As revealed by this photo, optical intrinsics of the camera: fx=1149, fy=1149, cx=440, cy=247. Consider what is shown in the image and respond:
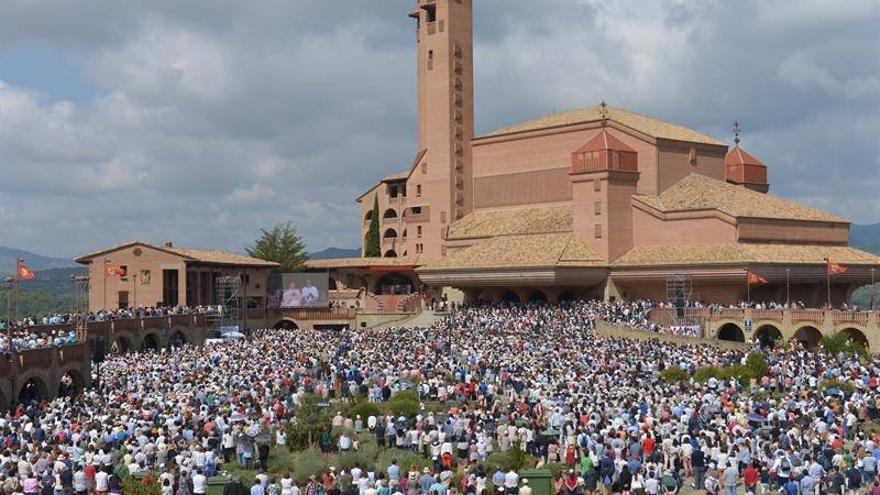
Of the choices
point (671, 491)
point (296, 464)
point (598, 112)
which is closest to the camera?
point (671, 491)

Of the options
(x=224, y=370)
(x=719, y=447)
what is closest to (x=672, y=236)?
(x=224, y=370)

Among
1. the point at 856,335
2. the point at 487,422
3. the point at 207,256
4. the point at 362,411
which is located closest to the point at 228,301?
the point at 207,256

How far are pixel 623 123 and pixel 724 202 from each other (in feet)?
33.8

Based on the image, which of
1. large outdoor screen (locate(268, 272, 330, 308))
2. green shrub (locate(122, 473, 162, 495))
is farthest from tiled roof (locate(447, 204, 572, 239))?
green shrub (locate(122, 473, 162, 495))

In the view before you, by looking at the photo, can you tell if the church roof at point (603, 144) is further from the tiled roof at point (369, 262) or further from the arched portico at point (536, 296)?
the tiled roof at point (369, 262)

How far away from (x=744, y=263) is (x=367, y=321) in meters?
28.6

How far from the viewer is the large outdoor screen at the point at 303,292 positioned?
82.8 metres

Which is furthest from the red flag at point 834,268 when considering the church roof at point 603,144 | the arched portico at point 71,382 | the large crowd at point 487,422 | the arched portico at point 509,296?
the arched portico at point 71,382

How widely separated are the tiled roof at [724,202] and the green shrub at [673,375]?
27.9 meters

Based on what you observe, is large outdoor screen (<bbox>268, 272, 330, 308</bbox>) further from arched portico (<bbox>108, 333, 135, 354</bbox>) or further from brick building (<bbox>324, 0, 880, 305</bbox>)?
arched portico (<bbox>108, 333, 135, 354</bbox>)

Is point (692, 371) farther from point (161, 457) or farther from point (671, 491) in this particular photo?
point (161, 457)

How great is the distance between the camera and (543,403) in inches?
1339

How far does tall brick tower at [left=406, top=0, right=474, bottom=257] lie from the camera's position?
8400 cm

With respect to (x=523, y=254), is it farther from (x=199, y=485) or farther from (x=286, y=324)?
(x=199, y=485)
